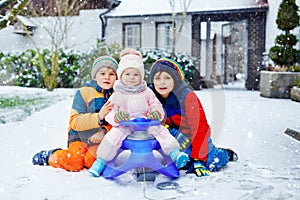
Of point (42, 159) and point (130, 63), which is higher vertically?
point (130, 63)

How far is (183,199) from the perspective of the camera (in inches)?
110

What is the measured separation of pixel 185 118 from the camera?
358 cm

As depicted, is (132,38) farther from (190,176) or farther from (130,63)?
(190,176)

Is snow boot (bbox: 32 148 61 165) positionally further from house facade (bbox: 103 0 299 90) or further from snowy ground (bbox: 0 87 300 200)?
house facade (bbox: 103 0 299 90)

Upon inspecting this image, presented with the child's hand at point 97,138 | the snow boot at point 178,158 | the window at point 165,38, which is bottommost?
the snow boot at point 178,158

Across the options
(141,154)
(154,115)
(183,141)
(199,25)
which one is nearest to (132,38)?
(199,25)

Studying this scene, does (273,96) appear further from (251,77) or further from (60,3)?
(60,3)

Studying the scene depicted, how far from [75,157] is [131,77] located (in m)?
0.92

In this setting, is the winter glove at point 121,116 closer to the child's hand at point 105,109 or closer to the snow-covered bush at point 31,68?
the child's hand at point 105,109

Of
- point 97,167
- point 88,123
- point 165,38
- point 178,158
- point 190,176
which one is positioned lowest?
point 190,176

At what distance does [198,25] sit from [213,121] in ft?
35.7

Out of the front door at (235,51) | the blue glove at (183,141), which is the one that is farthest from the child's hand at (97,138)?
the front door at (235,51)

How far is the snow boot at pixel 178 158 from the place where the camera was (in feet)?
10.1

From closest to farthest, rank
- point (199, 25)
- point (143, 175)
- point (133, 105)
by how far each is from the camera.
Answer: point (143, 175) → point (133, 105) → point (199, 25)
